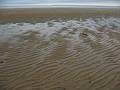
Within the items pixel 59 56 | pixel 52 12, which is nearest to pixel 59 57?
pixel 59 56

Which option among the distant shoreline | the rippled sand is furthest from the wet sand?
the distant shoreline

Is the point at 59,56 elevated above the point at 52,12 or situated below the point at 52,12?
below

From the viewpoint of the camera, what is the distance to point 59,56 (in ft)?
15.5

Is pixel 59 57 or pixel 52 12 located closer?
pixel 59 57

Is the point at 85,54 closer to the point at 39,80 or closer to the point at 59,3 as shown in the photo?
the point at 39,80

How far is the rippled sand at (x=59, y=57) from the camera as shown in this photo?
3753 mm

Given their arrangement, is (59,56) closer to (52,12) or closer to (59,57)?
(59,57)

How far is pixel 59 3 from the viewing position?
1095 centimetres

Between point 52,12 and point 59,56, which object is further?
point 52,12

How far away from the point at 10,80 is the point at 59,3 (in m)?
7.72

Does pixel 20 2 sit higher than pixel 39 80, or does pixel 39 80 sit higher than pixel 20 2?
pixel 20 2

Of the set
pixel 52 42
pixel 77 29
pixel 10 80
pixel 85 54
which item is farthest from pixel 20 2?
pixel 10 80

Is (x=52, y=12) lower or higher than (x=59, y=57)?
higher

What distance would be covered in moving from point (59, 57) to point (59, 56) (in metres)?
0.06
